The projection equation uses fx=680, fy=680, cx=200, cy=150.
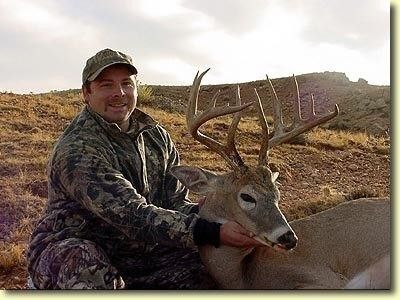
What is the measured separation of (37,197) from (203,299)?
154 inches

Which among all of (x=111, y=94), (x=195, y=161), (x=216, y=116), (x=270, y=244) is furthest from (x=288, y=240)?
(x=195, y=161)

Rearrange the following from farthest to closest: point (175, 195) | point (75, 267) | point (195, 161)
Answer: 1. point (195, 161)
2. point (175, 195)
3. point (75, 267)

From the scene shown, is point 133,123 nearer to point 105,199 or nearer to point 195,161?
point 105,199

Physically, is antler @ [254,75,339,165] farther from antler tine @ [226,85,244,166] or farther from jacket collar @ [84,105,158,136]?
jacket collar @ [84,105,158,136]

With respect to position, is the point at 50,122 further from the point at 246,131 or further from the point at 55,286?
the point at 55,286

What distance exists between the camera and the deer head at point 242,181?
12.5ft

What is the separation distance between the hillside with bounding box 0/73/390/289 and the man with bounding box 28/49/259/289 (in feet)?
4.33

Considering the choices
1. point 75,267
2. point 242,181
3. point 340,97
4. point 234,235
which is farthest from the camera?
point 340,97

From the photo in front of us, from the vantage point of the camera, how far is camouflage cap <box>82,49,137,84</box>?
3.94 meters

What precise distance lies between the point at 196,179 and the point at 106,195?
2.55 feet

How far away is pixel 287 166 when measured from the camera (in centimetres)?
1058

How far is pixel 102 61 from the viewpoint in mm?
3953

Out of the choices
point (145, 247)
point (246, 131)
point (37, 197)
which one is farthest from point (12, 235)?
point (246, 131)

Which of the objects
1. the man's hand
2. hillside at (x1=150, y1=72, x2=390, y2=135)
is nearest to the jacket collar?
the man's hand
